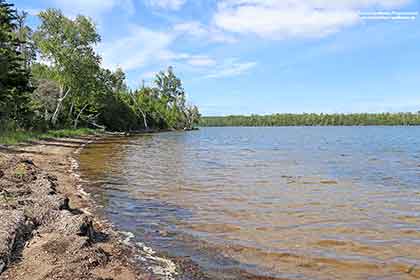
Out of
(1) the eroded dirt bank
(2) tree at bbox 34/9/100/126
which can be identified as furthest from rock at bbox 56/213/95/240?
(2) tree at bbox 34/9/100/126

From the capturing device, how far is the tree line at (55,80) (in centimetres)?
3200

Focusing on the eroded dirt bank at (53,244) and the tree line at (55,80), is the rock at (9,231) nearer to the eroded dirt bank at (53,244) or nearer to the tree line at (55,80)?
the eroded dirt bank at (53,244)

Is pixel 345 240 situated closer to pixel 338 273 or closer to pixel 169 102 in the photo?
pixel 338 273

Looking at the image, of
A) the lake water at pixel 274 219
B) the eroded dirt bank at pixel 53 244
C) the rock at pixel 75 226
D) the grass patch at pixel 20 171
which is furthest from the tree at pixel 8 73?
the rock at pixel 75 226

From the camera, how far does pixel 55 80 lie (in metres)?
53.1

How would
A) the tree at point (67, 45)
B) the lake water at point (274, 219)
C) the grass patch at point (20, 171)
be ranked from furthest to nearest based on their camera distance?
the tree at point (67, 45) → the grass patch at point (20, 171) → the lake water at point (274, 219)

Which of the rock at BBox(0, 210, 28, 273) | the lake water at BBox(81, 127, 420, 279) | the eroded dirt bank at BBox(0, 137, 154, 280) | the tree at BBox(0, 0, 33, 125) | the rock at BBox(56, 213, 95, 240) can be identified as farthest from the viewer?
the tree at BBox(0, 0, 33, 125)

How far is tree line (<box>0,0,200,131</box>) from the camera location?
3200 centimetres

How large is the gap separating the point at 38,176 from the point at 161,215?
4824 mm

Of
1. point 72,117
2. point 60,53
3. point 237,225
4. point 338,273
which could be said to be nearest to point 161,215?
point 237,225

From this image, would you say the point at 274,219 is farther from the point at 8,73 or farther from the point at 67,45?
the point at 67,45

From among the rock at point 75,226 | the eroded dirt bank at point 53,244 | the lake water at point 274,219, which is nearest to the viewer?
the eroded dirt bank at point 53,244

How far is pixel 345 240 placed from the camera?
9.66m

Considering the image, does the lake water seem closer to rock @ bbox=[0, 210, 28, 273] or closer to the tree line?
rock @ bbox=[0, 210, 28, 273]
